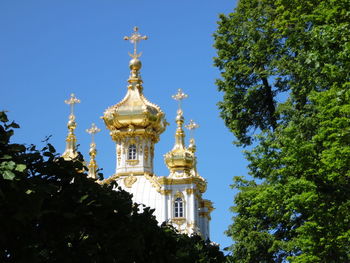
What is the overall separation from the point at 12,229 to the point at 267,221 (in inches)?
459

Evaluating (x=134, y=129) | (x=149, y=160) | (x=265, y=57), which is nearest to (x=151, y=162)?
(x=149, y=160)

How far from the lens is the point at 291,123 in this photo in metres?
19.9

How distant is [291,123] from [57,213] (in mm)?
9762

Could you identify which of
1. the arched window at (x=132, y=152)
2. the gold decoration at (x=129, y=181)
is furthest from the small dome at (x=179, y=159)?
the arched window at (x=132, y=152)

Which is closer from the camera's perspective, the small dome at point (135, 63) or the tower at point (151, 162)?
the tower at point (151, 162)

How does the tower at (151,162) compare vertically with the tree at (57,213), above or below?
above

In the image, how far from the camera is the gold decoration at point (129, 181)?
5419cm

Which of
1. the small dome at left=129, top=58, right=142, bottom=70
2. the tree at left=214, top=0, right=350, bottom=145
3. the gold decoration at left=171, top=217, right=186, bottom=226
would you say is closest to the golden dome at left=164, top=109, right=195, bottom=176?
the gold decoration at left=171, top=217, right=186, bottom=226

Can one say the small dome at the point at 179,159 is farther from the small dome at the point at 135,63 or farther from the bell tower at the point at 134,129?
the small dome at the point at 135,63

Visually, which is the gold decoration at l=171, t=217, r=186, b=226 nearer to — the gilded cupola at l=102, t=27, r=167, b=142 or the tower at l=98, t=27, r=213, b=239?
the tower at l=98, t=27, r=213, b=239

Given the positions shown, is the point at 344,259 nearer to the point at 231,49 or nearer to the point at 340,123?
the point at 340,123

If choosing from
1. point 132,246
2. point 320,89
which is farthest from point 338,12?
point 132,246

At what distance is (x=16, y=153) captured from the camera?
11.0 meters

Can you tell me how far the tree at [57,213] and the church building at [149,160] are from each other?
3775 centimetres
